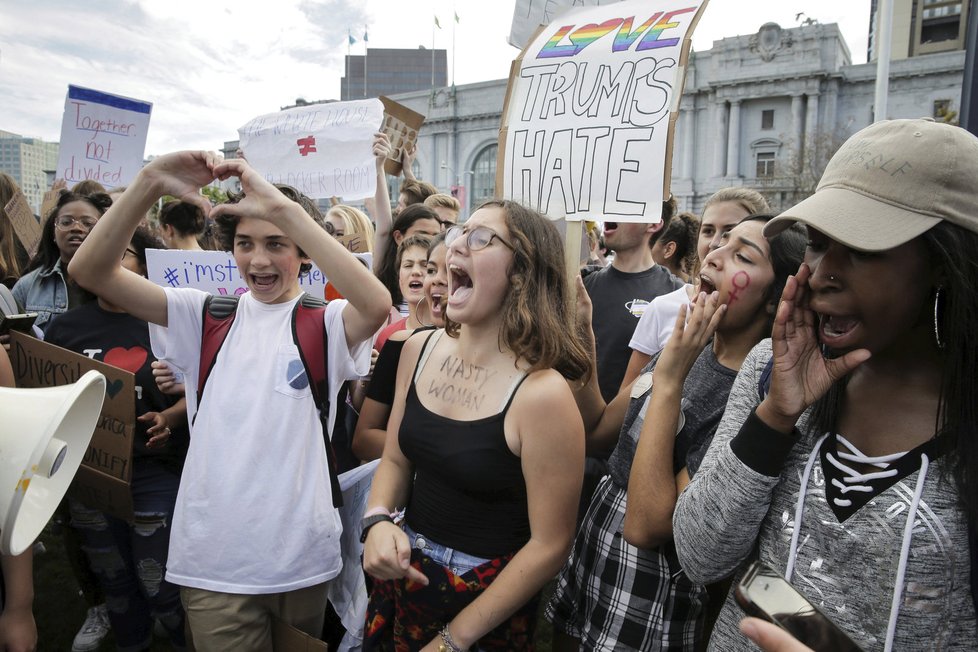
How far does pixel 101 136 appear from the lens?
17.0 feet

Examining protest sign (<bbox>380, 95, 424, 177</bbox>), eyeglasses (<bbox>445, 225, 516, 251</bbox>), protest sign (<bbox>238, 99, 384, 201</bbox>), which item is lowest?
eyeglasses (<bbox>445, 225, 516, 251</bbox>)

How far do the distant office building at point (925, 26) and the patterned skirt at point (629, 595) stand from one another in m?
64.4

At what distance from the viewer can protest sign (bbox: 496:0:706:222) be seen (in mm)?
2387

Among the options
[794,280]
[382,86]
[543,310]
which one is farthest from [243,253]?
[382,86]

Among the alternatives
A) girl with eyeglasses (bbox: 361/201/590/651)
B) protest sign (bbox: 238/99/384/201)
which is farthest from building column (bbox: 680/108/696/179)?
girl with eyeglasses (bbox: 361/201/590/651)

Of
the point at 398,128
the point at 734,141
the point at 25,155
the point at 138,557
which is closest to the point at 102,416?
the point at 138,557

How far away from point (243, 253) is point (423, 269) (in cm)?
115

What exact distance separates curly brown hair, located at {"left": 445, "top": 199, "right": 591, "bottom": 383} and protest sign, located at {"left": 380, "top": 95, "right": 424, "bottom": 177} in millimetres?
3553

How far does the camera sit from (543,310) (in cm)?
183

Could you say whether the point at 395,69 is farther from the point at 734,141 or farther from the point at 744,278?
the point at 744,278

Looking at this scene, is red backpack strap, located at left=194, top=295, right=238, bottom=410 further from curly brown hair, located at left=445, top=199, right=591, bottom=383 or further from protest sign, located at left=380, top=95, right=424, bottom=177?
protest sign, located at left=380, top=95, right=424, bottom=177

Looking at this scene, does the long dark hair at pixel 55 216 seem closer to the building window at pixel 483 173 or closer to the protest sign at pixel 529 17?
the protest sign at pixel 529 17

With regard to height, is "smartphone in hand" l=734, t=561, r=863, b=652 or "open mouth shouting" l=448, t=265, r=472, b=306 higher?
"open mouth shouting" l=448, t=265, r=472, b=306

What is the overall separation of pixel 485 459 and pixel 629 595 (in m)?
0.62
